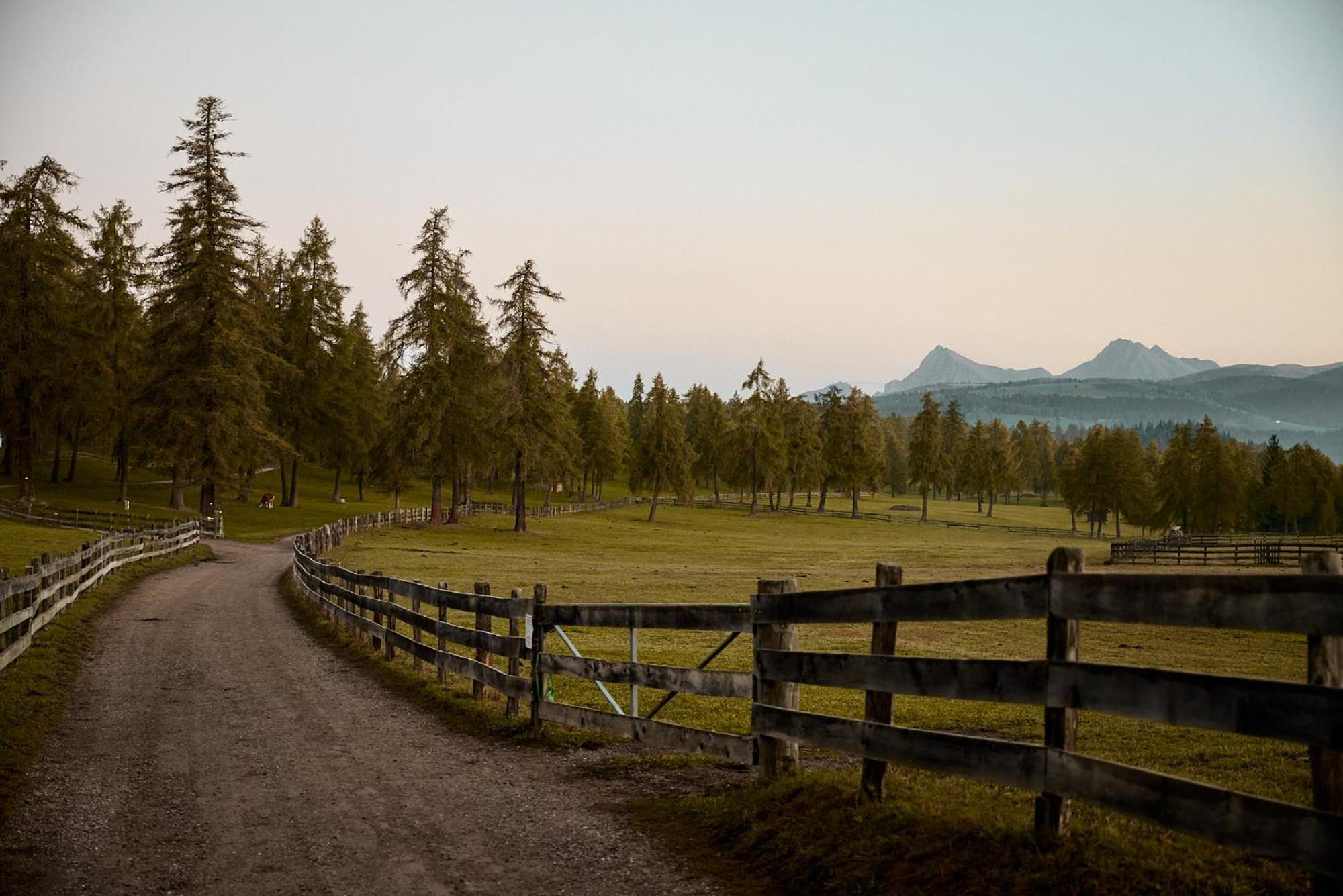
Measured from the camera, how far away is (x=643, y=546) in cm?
6091

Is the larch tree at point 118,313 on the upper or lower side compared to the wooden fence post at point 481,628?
upper

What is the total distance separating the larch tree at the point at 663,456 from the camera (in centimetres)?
8662

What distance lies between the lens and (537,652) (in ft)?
36.8

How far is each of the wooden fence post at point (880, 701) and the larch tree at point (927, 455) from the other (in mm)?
102414

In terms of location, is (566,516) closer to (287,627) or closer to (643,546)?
(643,546)

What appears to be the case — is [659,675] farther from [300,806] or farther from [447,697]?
[447,697]

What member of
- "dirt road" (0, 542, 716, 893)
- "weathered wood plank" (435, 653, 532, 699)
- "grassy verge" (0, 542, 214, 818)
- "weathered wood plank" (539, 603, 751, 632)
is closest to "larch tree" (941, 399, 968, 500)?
"grassy verge" (0, 542, 214, 818)

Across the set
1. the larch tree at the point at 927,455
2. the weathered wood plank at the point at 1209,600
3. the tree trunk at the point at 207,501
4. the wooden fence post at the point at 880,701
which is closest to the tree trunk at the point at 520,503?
the tree trunk at the point at 207,501

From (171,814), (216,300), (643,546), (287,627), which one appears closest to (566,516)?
(643,546)

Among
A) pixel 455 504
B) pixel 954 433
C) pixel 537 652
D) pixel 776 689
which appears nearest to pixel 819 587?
pixel 537 652

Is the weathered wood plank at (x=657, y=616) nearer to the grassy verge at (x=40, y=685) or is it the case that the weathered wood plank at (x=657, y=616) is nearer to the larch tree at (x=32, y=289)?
the grassy verge at (x=40, y=685)

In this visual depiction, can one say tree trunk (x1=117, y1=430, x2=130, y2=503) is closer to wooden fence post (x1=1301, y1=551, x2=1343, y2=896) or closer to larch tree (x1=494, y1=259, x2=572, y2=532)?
larch tree (x1=494, y1=259, x2=572, y2=532)

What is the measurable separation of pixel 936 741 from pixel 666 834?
2428 mm

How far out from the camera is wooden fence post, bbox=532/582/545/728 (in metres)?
11.2
